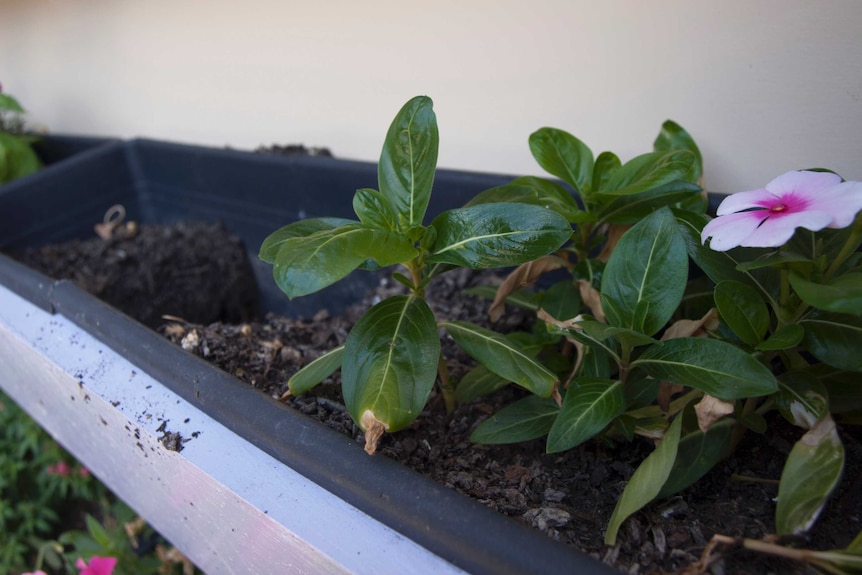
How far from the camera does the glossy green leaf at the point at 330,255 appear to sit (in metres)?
0.55

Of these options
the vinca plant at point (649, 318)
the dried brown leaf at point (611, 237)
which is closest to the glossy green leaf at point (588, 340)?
the vinca plant at point (649, 318)

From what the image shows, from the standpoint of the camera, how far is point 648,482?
61 cm

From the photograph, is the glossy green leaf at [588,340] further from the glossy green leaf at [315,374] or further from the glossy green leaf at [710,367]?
the glossy green leaf at [315,374]

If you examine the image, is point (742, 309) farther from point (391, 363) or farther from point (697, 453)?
point (391, 363)

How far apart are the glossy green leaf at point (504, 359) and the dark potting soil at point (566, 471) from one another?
0.13m

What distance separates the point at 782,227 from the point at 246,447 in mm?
579

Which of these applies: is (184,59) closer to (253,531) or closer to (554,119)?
(554,119)

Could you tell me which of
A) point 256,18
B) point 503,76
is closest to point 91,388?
point 503,76

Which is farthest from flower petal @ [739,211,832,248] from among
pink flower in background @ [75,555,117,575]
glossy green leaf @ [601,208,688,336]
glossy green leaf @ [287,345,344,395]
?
pink flower in background @ [75,555,117,575]

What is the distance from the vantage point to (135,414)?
0.82 m

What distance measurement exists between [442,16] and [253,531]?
3.05 feet

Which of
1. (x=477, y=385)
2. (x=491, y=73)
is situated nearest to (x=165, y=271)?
(x=491, y=73)

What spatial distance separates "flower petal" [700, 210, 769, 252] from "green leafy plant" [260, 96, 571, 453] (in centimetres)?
14

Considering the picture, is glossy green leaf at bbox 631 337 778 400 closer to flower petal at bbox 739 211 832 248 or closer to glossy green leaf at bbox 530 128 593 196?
flower petal at bbox 739 211 832 248
